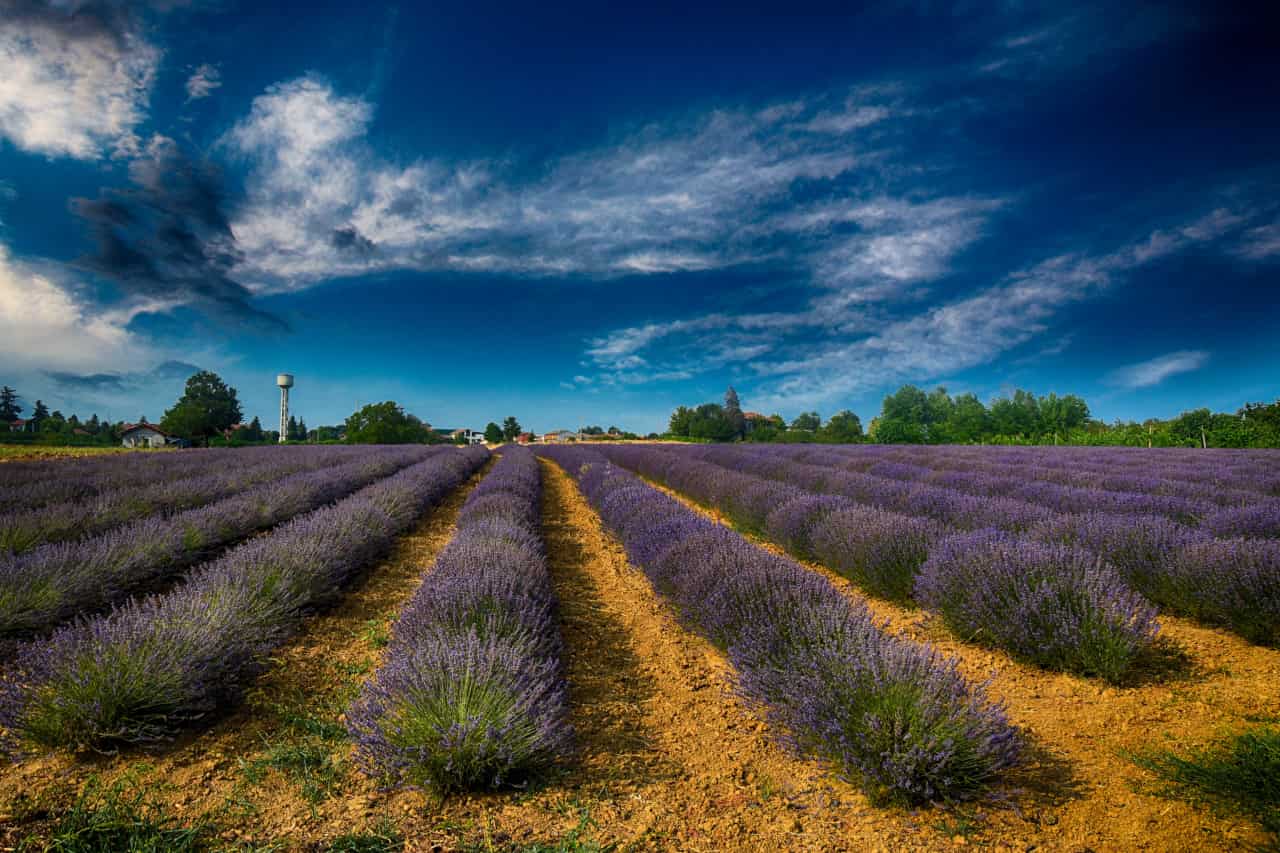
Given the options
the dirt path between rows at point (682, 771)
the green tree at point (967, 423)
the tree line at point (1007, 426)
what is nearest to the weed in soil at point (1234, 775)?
the dirt path between rows at point (682, 771)

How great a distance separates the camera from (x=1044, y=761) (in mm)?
1982

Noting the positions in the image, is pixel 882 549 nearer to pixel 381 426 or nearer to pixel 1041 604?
pixel 1041 604

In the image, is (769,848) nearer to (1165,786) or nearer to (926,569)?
(1165,786)

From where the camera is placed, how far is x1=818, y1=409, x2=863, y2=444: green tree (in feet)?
169

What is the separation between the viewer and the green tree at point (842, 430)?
2024 inches

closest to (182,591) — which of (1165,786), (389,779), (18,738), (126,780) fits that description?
(18,738)

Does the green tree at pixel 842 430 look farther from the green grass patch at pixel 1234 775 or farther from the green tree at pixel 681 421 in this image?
the green grass patch at pixel 1234 775

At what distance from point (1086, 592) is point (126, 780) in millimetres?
4289

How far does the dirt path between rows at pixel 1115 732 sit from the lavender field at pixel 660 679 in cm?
1

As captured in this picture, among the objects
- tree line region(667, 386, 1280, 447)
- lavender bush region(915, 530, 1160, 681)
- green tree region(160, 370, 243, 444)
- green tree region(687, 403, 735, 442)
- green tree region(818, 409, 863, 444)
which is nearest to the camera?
lavender bush region(915, 530, 1160, 681)

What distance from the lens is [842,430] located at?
5466 cm

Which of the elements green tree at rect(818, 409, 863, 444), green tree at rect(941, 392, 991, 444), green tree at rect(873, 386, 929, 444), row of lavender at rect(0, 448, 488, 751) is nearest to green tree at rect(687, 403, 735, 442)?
green tree at rect(818, 409, 863, 444)

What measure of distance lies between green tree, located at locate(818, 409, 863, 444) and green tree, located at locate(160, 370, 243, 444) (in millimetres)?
52886

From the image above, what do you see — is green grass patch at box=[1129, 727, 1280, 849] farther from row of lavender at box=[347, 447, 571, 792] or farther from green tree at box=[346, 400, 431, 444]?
green tree at box=[346, 400, 431, 444]
